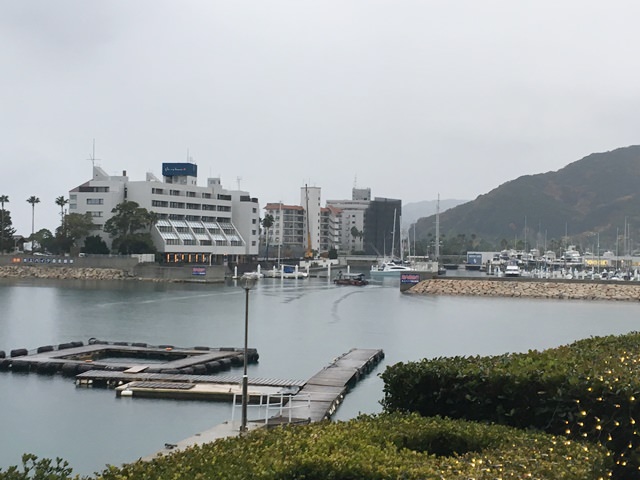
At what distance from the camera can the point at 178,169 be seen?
369 feet

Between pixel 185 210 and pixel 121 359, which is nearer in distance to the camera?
pixel 121 359

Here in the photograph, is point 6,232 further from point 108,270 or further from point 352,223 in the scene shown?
point 352,223

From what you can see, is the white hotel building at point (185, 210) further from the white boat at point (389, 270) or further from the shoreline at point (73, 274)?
the white boat at point (389, 270)

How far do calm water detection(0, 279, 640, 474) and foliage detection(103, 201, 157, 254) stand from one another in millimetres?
8922

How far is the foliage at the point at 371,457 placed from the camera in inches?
346

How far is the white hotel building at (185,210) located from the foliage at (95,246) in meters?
1.13

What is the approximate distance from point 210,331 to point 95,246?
188 feet

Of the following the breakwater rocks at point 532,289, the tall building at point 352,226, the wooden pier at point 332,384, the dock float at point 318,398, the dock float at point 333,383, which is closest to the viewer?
the dock float at point 318,398

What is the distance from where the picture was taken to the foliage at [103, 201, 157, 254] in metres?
100

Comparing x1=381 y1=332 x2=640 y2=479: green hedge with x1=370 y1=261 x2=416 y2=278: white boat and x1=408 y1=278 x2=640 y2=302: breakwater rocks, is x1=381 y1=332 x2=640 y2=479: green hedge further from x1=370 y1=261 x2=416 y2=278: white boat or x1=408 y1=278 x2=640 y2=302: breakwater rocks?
x1=370 y1=261 x2=416 y2=278: white boat

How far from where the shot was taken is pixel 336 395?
2766cm

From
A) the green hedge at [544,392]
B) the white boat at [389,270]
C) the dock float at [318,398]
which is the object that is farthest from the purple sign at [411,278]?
the green hedge at [544,392]

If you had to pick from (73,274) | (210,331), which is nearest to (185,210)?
(73,274)

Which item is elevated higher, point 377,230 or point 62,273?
point 377,230
